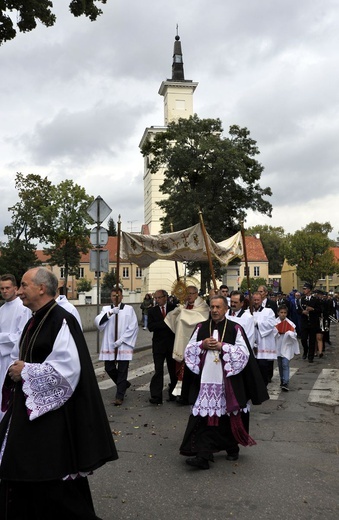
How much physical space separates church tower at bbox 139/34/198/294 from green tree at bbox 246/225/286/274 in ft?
132

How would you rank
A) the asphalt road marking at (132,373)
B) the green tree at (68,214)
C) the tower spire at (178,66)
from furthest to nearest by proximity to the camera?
the tower spire at (178,66)
the green tree at (68,214)
the asphalt road marking at (132,373)

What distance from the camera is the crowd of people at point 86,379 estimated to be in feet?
12.4

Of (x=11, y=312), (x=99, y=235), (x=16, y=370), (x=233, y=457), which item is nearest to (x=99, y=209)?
(x=99, y=235)

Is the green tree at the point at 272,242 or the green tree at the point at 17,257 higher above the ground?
the green tree at the point at 272,242

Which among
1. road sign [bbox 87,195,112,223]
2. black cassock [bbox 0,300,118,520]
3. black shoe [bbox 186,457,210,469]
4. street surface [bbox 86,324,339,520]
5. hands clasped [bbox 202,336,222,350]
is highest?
road sign [bbox 87,195,112,223]

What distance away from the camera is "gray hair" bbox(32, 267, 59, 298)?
4.06m

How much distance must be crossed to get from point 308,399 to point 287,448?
129 inches

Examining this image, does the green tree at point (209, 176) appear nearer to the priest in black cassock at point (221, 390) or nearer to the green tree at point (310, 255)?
the priest in black cassock at point (221, 390)

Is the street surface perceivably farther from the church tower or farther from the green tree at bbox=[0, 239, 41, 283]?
the church tower

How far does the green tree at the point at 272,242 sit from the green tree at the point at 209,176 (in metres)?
68.6

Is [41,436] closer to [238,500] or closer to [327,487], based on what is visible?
[238,500]

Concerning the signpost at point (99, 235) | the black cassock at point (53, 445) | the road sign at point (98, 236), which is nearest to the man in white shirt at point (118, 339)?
the black cassock at point (53, 445)

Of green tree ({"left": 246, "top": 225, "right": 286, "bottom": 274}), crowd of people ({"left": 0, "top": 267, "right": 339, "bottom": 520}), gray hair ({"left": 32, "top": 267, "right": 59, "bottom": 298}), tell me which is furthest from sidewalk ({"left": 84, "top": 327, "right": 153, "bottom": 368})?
green tree ({"left": 246, "top": 225, "right": 286, "bottom": 274})

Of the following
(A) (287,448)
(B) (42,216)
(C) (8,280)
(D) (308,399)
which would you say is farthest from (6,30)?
(B) (42,216)
